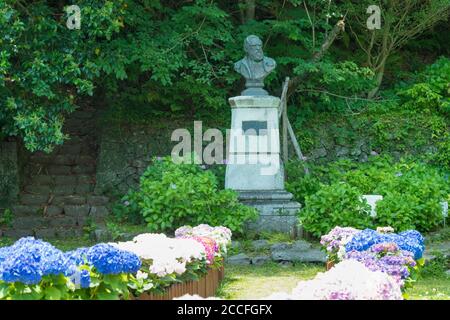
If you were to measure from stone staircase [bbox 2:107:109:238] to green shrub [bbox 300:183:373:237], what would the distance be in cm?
296

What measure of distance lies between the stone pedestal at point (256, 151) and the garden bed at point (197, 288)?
2.83 metres

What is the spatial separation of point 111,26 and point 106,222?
8.39ft

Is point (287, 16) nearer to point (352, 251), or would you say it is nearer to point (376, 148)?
point (376, 148)

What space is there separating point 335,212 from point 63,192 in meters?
4.31

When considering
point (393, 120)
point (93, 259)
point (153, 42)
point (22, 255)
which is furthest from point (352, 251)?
point (393, 120)

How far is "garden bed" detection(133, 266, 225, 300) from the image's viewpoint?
5.41 m

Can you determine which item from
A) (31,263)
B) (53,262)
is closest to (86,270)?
(53,262)

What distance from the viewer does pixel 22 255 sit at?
454cm

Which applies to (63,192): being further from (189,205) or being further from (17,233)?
(189,205)

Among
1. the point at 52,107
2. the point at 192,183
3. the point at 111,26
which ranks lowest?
the point at 192,183

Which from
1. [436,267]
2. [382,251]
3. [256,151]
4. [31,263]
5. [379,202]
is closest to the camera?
[31,263]

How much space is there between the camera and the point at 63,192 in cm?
1166

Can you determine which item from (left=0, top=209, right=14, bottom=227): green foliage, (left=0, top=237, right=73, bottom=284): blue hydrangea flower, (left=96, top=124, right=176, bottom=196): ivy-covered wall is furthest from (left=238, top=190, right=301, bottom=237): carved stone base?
(left=0, top=237, right=73, bottom=284): blue hydrangea flower

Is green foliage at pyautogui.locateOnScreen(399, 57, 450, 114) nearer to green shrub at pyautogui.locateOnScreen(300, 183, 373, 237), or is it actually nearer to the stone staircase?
green shrub at pyautogui.locateOnScreen(300, 183, 373, 237)
